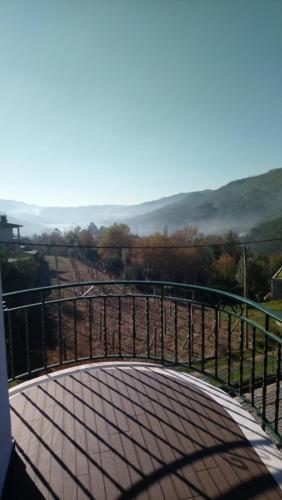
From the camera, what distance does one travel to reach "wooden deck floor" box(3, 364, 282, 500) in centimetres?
159

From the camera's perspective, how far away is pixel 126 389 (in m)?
2.54

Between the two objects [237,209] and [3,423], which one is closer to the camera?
[3,423]

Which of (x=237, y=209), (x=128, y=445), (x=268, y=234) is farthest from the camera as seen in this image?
(x=237, y=209)

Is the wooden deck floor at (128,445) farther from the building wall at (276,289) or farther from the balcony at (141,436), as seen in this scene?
the building wall at (276,289)

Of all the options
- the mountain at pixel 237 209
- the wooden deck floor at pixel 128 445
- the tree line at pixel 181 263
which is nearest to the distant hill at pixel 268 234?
the tree line at pixel 181 263

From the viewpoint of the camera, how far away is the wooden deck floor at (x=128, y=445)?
1595 mm

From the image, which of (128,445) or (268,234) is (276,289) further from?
(268,234)

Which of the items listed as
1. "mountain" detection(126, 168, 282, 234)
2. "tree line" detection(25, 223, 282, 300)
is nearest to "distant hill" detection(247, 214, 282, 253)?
"tree line" detection(25, 223, 282, 300)

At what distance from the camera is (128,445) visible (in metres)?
1.91

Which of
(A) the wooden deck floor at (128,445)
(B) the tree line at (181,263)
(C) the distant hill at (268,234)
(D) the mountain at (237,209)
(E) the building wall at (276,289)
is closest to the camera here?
(A) the wooden deck floor at (128,445)

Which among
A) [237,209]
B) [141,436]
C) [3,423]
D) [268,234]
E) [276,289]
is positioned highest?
[237,209]

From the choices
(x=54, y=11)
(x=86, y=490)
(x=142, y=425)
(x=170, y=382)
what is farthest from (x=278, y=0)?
(x=86, y=490)

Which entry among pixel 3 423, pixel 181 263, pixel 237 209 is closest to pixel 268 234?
pixel 181 263

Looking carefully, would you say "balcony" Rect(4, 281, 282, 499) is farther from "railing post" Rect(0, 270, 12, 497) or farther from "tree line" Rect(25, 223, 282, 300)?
"tree line" Rect(25, 223, 282, 300)
